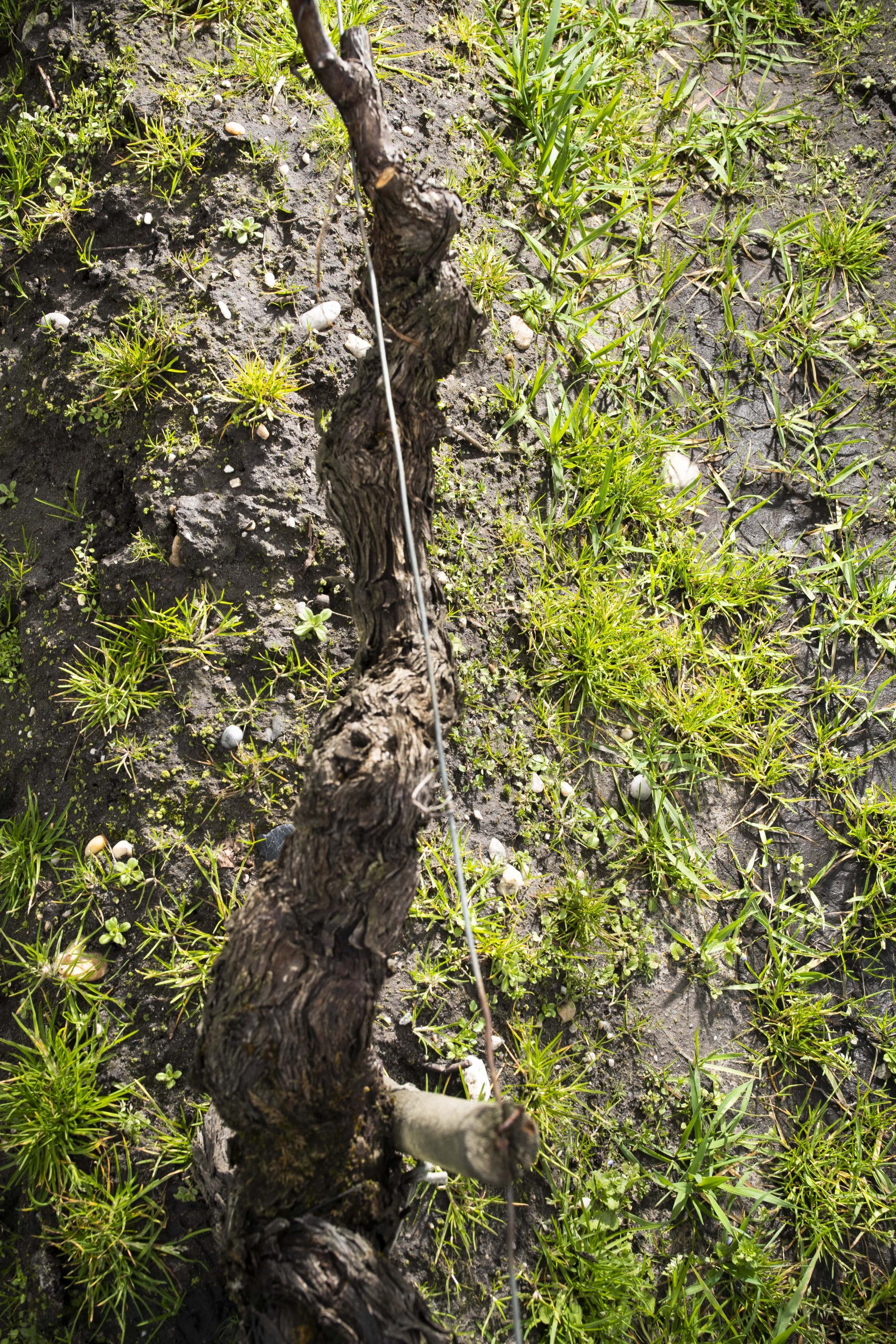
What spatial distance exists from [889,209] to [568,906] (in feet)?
10.3

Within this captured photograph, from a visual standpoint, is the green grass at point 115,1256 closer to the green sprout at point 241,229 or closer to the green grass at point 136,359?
the green grass at point 136,359

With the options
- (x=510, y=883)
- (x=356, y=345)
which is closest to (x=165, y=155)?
(x=356, y=345)

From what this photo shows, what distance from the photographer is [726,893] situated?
2.93 metres

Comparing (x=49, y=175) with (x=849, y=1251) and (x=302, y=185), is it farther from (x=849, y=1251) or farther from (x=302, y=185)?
(x=849, y=1251)

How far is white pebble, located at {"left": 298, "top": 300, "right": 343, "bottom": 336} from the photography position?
9.56 feet

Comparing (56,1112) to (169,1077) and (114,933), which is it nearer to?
(169,1077)

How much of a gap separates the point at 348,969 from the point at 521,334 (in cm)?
235

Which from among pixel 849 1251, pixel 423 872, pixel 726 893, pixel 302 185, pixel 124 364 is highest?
pixel 302 185

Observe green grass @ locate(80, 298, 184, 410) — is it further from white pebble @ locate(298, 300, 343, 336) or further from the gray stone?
the gray stone

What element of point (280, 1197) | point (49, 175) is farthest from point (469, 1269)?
point (49, 175)

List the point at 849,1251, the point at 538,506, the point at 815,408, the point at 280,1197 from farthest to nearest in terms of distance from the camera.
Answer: the point at 815,408, the point at 538,506, the point at 849,1251, the point at 280,1197

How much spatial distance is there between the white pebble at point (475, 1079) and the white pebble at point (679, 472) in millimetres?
2055

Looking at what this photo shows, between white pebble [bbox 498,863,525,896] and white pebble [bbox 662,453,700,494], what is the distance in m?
1.51

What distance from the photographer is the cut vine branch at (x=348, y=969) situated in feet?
5.54
